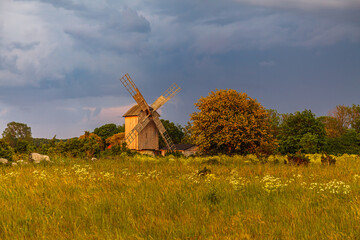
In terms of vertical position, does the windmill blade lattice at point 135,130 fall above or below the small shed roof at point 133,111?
below

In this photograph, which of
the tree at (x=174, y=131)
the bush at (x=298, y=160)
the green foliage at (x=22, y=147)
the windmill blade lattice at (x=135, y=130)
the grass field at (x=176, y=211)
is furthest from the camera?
the tree at (x=174, y=131)

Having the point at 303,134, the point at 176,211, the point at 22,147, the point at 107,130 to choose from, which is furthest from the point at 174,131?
the point at 176,211

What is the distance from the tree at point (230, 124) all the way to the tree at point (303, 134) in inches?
262

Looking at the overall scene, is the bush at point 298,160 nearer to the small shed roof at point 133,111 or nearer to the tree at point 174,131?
the small shed roof at point 133,111

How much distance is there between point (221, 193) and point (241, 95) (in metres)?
22.6

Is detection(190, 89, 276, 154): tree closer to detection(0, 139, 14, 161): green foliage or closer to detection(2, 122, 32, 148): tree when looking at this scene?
detection(0, 139, 14, 161): green foliage

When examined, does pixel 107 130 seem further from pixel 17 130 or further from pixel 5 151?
pixel 5 151

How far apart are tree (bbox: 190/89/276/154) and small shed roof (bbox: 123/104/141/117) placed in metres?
16.9

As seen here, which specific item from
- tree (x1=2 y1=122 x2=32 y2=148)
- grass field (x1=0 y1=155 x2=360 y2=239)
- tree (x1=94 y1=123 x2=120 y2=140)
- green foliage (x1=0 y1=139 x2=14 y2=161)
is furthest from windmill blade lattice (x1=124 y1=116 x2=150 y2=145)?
tree (x1=2 y1=122 x2=32 y2=148)

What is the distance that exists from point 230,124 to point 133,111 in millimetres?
22484

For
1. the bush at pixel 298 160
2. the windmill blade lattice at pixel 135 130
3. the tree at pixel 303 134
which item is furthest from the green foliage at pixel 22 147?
the tree at pixel 303 134

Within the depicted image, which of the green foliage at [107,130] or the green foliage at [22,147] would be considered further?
the green foliage at [107,130]

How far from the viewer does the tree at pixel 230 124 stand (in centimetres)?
2703

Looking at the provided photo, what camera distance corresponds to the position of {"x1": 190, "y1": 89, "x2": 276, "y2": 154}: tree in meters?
27.0
